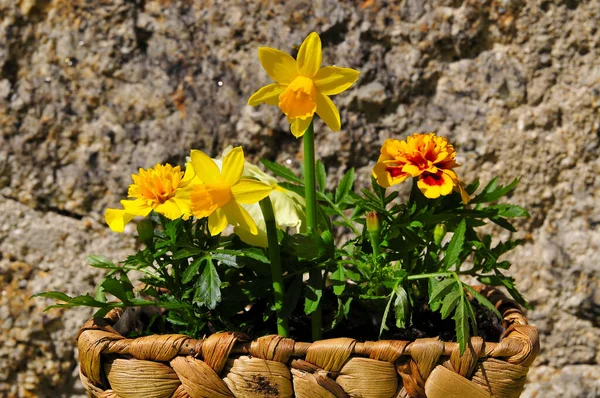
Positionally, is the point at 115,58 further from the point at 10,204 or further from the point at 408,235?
the point at 408,235

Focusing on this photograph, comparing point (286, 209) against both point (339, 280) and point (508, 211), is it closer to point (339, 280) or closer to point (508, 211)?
point (339, 280)

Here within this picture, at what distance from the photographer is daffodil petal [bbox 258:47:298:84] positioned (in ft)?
2.29

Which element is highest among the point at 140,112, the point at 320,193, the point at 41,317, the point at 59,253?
the point at 140,112

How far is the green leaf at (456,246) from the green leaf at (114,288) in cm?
36

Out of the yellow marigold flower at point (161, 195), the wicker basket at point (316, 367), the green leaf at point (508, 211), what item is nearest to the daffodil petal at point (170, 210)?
the yellow marigold flower at point (161, 195)

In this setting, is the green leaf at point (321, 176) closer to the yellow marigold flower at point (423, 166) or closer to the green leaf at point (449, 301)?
the yellow marigold flower at point (423, 166)

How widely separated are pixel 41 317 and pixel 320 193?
594mm

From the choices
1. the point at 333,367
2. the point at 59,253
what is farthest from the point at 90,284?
the point at 333,367

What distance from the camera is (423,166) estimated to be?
2.50 feet

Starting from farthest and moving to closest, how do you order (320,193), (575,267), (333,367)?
(575,267) → (320,193) → (333,367)

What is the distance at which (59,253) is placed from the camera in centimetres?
120

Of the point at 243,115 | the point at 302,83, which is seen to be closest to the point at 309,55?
the point at 302,83

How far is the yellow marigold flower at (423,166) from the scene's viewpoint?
75 centimetres

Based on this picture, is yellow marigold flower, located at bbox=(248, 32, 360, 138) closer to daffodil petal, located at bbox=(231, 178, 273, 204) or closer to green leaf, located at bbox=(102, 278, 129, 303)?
daffodil petal, located at bbox=(231, 178, 273, 204)
